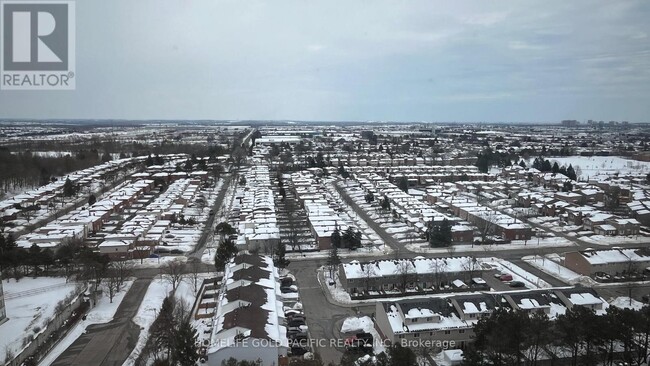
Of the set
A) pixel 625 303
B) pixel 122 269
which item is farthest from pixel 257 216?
pixel 625 303

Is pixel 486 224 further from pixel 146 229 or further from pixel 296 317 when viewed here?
pixel 146 229

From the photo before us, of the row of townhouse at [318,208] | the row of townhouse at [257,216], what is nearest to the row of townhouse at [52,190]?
the row of townhouse at [257,216]

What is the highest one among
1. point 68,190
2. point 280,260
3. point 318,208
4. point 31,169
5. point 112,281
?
point 31,169

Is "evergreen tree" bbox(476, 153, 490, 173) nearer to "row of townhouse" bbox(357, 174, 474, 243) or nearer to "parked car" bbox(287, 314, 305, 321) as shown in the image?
"row of townhouse" bbox(357, 174, 474, 243)

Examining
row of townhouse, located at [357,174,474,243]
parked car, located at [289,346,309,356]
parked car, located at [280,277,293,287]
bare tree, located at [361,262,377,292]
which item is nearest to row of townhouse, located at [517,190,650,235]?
row of townhouse, located at [357,174,474,243]

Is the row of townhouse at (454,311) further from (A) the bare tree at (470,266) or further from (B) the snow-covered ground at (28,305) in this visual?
(B) the snow-covered ground at (28,305)
